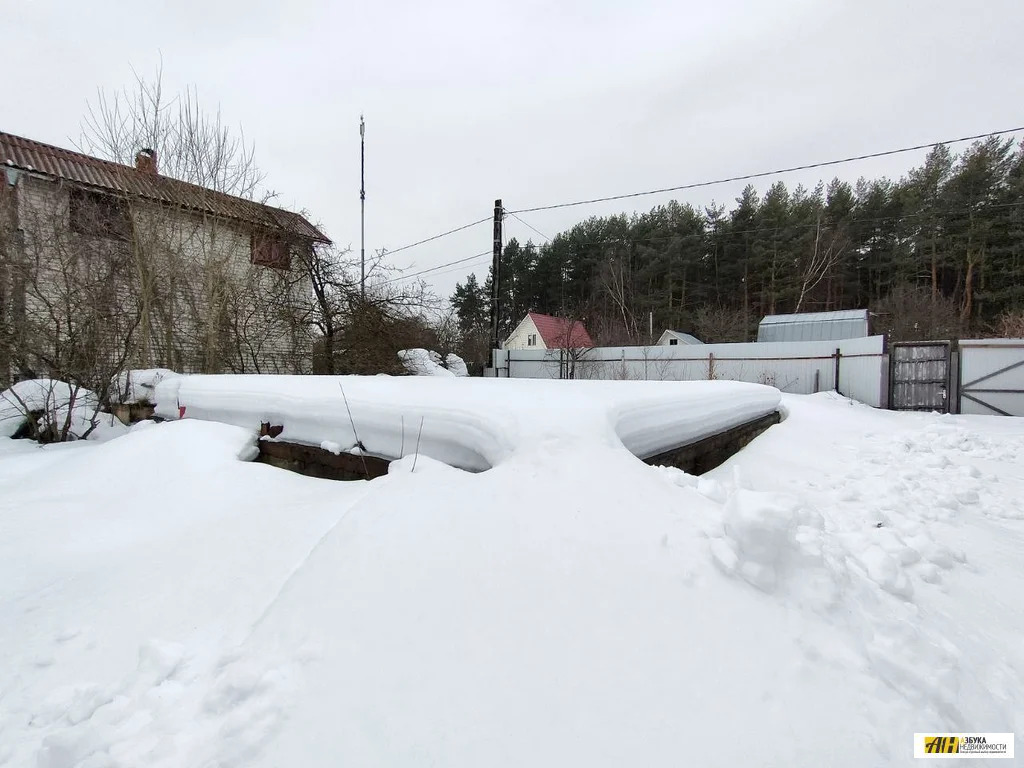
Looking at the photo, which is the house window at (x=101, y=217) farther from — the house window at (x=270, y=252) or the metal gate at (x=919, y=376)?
the metal gate at (x=919, y=376)

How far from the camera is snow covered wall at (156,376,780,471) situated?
2236mm

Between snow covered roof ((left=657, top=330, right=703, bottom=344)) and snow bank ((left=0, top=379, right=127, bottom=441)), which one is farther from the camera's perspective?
snow covered roof ((left=657, top=330, right=703, bottom=344))

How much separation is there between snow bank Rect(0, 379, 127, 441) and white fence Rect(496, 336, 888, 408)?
878 centimetres

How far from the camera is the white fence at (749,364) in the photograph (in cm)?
1074

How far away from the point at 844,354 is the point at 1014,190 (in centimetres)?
1956

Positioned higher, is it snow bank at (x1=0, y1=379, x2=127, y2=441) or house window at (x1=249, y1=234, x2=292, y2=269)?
house window at (x1=249, y1=234, x2=292, y2=269)

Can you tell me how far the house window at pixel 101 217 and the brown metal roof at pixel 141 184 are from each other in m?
0.32

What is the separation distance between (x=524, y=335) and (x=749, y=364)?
2236 cm

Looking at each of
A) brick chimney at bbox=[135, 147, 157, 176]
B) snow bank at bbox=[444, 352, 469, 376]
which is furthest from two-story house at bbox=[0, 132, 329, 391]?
snow bank at bbox=[444, 352, 469, 376]

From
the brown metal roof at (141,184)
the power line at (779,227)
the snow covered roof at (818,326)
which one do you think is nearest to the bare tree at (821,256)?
the power line at (779,227)

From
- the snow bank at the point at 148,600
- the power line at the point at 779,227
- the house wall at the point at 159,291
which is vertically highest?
the power line at the point at 779,227

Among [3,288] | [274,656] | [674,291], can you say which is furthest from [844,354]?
[674,291]

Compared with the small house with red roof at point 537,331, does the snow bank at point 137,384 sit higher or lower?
lower

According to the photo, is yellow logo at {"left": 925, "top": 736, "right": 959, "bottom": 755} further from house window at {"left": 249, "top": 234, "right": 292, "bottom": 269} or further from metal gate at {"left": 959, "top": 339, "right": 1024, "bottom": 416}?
metal gate at {"left": 959, "top": 339, "right": 1024, "bottom": 416}
